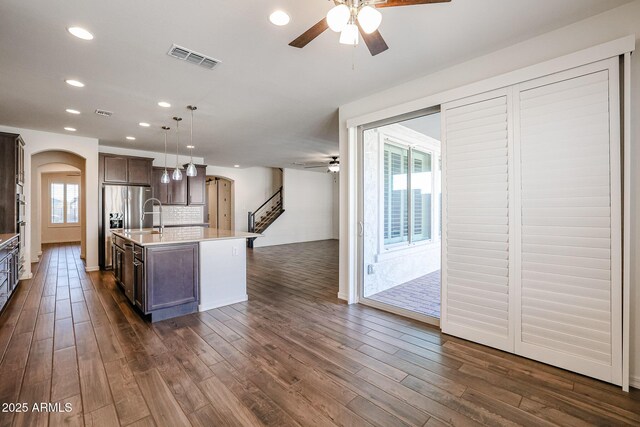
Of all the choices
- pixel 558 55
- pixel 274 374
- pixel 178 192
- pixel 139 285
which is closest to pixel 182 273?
pixel 139 285

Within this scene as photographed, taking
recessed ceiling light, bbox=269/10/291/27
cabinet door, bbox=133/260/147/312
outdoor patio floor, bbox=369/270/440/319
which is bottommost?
outdoor patio floor, bbox=369/270/440/319

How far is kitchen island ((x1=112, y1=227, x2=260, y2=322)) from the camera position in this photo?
11.0 feet

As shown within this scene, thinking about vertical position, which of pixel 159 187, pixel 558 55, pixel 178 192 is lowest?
pixel 178 192

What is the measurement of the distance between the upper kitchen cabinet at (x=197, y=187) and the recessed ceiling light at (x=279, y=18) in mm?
6128

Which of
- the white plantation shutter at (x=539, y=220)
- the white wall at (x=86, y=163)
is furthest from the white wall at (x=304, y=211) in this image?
the white plantation shutter at (x=539, y=220)

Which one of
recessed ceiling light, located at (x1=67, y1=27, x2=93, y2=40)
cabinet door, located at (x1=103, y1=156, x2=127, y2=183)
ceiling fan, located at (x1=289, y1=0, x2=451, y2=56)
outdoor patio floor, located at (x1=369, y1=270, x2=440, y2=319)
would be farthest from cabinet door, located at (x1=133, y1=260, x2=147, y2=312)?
cabinet door, located at (x1=103, y1=156, x2=127, y2=183)

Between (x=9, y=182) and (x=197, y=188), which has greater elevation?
(x=197, y=188)

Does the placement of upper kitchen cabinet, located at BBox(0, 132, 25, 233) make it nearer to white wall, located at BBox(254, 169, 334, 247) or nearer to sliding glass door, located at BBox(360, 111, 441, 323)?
sliding glass door, located at BBox(360, 111, 441, 323)

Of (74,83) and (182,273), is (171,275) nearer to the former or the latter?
(182,273)

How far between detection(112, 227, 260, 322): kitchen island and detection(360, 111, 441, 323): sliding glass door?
180cm

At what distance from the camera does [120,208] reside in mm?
6277

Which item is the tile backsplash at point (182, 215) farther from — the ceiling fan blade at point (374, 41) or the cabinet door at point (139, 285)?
the ceiling fan blade at point (374, 41)

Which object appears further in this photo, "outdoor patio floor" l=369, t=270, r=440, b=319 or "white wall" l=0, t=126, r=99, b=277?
"white wall" l=0, t=126, r=99, b=277

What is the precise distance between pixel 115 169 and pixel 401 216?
20.1ft
